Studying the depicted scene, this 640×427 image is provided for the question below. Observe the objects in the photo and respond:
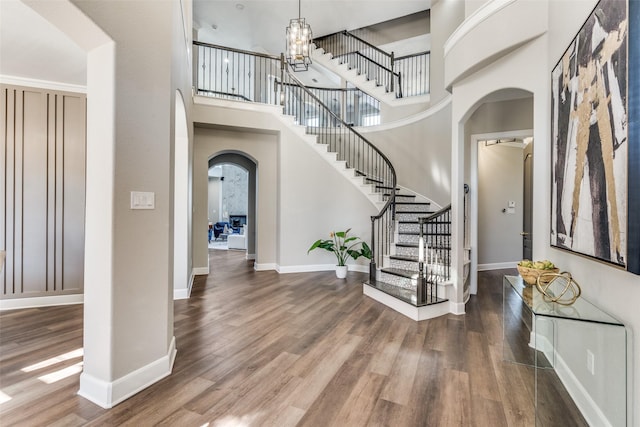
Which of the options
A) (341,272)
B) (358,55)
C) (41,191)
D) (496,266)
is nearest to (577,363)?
(341,272)

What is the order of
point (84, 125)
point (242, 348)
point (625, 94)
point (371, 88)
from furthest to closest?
point (371, 88) → point (84, 125) → point (242, 348) → point (625, 94)

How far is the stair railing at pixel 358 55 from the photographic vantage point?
8336mm

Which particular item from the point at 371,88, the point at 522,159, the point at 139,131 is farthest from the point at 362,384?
the point at 371,88

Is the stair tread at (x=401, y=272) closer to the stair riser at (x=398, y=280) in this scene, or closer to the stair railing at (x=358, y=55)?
the stair riser at (x=398, y=280)

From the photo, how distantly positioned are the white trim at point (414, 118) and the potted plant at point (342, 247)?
2.69m

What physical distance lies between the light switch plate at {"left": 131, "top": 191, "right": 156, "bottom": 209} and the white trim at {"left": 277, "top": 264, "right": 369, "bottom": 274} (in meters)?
3.98

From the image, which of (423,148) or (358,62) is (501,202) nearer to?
(423,148)

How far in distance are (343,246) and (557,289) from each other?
12.5ft

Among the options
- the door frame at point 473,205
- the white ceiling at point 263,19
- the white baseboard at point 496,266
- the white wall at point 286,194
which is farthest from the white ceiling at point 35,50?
the white baseboard at point 496,266

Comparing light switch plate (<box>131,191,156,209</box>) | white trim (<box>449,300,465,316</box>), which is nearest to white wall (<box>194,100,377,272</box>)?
white trim (<box>449,300,465,316</box>)

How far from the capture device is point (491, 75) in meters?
3.30

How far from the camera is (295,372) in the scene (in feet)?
7.88

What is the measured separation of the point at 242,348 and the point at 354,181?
4119 mm

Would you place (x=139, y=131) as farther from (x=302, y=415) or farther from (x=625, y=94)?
(x=625, y=94)
